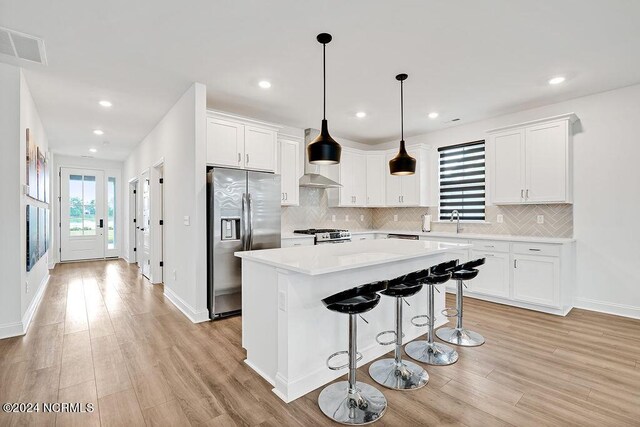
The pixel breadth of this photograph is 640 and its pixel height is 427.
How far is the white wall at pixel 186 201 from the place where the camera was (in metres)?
3.60

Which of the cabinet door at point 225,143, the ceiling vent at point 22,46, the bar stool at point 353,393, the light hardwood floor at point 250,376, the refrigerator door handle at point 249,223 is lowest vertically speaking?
the light hardwood floor at point 250,376

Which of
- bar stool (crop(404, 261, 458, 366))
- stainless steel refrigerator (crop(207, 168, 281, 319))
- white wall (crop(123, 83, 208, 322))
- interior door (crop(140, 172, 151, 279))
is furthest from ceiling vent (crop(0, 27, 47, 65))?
bar stool (crop(404, 261, 458, 366))

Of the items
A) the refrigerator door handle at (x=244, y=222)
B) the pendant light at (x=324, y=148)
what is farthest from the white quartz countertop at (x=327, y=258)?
the refrigerator door handle at (x=244, y=222)

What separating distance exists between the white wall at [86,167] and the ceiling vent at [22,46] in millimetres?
5529

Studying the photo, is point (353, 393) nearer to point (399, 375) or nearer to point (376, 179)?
point (399, 375)

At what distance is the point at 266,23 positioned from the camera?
8.14ft

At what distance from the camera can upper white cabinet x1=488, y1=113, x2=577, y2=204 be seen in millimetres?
3973

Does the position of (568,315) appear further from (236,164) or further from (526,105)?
(236,164)

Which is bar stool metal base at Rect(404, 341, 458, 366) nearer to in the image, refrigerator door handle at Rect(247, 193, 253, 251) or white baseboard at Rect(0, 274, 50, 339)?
refrigerator door handle at Rect(247, 193, 253, 251)

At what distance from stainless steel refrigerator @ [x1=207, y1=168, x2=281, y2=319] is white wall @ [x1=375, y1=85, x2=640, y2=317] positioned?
404 centimetres

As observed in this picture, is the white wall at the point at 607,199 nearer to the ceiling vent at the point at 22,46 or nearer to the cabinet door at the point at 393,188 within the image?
the cabinet door at the point at 393,188

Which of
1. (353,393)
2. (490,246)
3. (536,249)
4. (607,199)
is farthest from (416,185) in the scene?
(353,393)

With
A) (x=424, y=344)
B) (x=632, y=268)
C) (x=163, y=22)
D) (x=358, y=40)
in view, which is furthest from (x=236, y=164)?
(x=632, y=268)

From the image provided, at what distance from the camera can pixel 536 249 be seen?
391 cm
